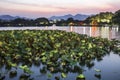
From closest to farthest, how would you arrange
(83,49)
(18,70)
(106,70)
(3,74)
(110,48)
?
(3,74), (18,70), (106,70), (83,49), (110,48)

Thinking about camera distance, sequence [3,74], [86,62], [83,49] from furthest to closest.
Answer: [83,49], [86,62], [3,74]

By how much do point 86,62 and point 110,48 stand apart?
32.7 feet

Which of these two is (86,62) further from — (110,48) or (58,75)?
(110,48)

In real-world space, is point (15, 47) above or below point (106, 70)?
above

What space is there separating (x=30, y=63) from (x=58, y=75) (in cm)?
336

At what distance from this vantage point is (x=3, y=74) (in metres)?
15.1

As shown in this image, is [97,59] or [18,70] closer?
[18,70]

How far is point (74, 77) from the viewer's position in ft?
49.8

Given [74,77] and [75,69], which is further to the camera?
[75,69]

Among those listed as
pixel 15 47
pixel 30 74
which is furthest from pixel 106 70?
pixel 15 47

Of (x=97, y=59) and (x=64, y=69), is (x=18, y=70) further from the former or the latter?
(x=97, y=59)

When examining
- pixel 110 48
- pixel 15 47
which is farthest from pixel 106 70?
pixel 110 48

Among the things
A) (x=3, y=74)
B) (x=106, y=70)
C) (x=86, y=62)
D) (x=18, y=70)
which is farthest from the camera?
(x=86, y=62)

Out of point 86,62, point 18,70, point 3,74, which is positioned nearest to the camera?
point 3,74
